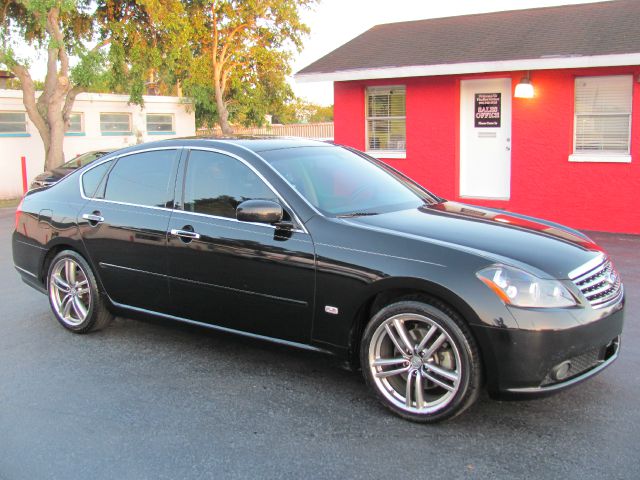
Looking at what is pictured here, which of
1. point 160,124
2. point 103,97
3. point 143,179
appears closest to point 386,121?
point 143,179

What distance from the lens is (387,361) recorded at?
13.3 ft

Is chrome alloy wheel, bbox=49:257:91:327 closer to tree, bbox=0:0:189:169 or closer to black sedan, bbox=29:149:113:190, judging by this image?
black sedan, bbox=29:149:113:190

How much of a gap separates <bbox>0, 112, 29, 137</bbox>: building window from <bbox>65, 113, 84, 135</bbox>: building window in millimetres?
1984

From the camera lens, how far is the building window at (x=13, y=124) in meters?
22.5

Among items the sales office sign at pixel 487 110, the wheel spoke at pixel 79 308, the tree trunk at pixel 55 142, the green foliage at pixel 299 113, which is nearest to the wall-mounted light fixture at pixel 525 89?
the sales office sign at pixel 487 110

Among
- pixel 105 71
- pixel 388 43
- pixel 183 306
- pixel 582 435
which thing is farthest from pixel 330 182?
pixel 105 71

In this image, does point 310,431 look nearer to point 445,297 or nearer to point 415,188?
point 445,297

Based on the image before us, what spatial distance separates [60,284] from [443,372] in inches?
142

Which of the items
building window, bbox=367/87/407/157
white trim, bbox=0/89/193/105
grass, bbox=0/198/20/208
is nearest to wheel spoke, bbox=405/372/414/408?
building window, bbox=367/87/407/157

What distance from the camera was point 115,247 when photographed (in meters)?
5.36

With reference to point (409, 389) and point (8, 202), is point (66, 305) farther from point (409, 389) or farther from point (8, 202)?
point (8, 202)

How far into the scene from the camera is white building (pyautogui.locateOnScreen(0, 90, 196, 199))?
73.9 feet

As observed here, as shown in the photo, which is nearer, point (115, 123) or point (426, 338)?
point (426, 338)

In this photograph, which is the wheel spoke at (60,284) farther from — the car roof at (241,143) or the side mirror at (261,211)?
the side mirror at (261,211)
